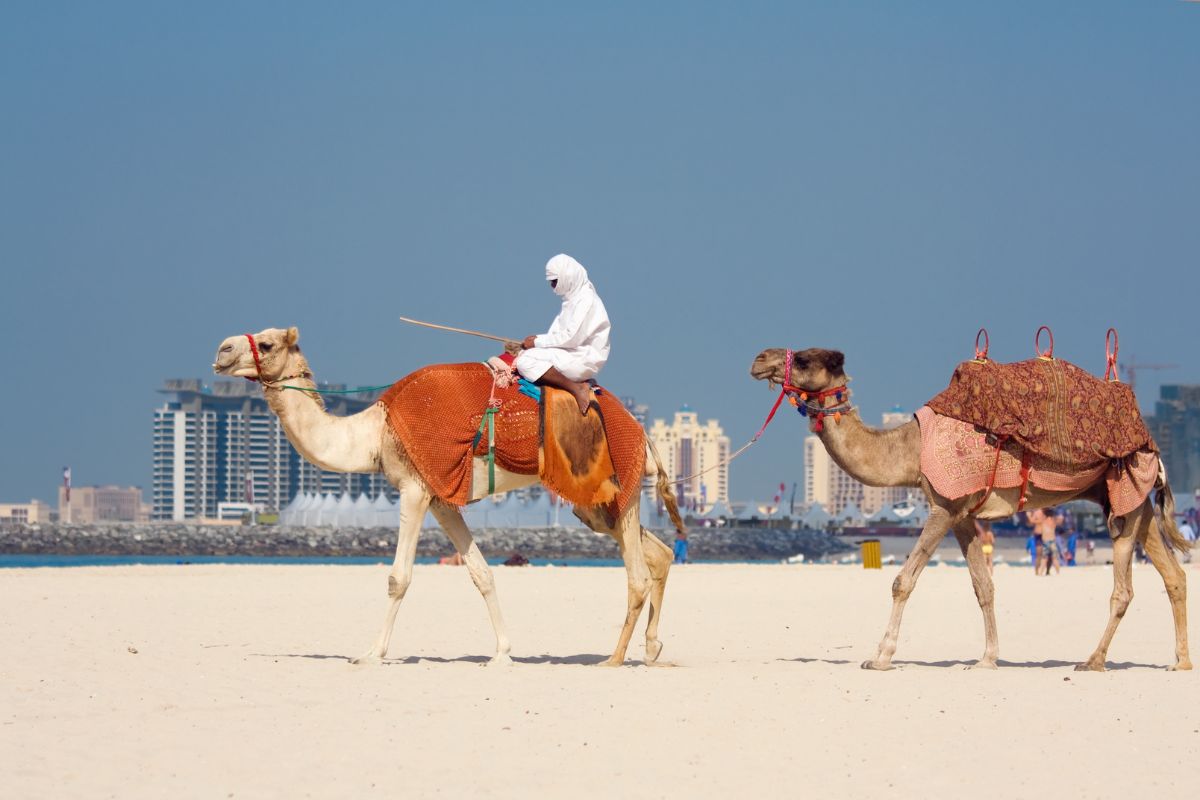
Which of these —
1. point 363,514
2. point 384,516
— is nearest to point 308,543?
point 384,516

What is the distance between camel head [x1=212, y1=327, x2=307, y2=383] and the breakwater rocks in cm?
9666

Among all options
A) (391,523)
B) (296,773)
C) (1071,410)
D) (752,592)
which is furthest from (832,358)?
(391,523)

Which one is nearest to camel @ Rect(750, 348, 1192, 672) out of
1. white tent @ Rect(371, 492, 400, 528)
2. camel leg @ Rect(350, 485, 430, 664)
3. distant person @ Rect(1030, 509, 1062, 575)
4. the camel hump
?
the camel hump

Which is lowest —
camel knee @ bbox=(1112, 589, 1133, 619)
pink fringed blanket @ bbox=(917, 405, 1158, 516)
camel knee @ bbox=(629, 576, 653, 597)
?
camel knee @ bbox=(1112, 589, 1133, 619)

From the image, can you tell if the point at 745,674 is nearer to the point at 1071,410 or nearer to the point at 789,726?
the point at 789,726

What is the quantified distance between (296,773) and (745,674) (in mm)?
4294

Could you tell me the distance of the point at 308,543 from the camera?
384 feet

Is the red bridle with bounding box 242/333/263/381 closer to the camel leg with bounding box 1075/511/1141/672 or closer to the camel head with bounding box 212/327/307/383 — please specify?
the camel head with bounding box 212/327/307/383

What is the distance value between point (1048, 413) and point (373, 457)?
4.79 metres

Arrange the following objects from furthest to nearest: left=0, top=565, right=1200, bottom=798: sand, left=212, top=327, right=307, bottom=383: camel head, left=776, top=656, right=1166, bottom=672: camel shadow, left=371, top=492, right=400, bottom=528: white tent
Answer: left=371, top=492, right=400, bottom=528: white tent → left=776, top=656, right=1166, bottom=672: camel shadow → left=212, top=327, right=307, bottom=383: camel head → left=0, top=565, right=1200, bottom=798: sand

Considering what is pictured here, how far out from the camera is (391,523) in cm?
14125

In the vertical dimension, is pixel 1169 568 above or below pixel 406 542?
below

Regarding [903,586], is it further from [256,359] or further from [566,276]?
[256,359]

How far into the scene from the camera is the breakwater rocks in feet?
376
